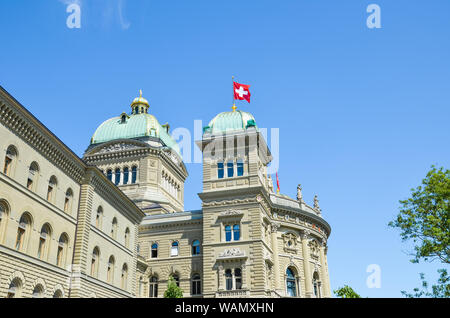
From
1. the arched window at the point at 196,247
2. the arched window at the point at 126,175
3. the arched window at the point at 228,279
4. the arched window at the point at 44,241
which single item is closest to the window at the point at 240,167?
the arched window at the point at 196,247

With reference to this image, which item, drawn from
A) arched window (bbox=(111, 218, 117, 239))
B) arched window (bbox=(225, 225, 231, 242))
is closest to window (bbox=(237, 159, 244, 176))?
arched window (bbox=(225, 225, 231, 242))

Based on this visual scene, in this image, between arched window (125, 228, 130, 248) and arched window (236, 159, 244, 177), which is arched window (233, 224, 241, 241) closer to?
arched window (236, 159, 244, 177)

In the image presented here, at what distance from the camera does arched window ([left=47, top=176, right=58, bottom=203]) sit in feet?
108

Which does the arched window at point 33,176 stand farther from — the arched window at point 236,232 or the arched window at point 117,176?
the arched window at point 117,176

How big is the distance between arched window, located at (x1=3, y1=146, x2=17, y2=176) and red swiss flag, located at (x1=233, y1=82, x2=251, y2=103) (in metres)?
33.1

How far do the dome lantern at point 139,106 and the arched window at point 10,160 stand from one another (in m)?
53.9

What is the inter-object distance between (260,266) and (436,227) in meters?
22.9

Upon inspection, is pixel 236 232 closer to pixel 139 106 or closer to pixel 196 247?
pixel 196 247

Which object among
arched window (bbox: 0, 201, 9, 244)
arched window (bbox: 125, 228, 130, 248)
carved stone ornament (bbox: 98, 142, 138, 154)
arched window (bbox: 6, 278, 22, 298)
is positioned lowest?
arched window (bbox: 6, 278, 22, 298)

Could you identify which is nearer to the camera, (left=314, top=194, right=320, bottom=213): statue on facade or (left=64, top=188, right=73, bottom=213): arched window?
(left=64, top=188, right=73, bottom=213): arched window

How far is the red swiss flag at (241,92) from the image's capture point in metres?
57.4

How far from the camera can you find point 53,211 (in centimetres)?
3262
